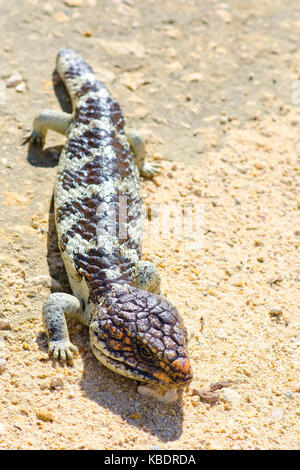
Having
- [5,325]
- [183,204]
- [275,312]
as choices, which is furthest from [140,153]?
[5,325]

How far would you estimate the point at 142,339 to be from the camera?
5.35 meters

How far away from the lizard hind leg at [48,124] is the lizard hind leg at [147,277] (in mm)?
2617

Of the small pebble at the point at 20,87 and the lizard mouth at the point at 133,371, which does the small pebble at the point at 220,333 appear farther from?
the small pebble at the point at 20,87

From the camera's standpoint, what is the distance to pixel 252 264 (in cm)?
713

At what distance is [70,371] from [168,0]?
7905 millimetres

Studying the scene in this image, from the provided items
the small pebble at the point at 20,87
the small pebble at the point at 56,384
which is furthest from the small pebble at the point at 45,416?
the small pebble at the point at 20,87

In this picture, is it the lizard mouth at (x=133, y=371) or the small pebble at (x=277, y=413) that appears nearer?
the lizard mouth at (x=133, y=371)

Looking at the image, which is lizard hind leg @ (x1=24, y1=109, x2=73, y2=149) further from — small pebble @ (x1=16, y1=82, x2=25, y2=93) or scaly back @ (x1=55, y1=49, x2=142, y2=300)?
small pebble @ (x1=16, y1=82, x2=25, y2=93)

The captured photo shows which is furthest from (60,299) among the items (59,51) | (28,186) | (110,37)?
(110,37)

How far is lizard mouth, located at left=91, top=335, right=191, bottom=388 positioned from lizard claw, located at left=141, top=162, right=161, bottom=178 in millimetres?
3101

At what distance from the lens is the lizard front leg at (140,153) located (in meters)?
8.07

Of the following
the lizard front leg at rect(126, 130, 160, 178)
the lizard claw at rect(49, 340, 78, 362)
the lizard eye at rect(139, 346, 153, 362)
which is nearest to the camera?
the lizard eye at rect(139, 346, 153, 362)

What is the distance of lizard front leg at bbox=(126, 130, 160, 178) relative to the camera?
807cm

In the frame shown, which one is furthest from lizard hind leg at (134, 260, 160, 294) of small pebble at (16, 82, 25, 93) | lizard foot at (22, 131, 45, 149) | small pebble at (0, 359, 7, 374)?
small pebble at (16, 82, 25, 93)
